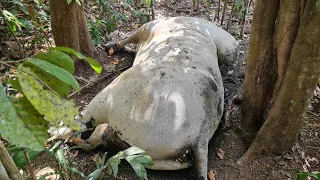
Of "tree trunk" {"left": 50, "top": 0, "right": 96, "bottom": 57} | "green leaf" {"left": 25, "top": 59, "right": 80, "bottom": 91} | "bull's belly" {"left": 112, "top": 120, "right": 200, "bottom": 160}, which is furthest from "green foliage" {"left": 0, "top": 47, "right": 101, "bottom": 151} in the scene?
"tree trunk" {"left": 50, "top": 0, "right": 96, "bottom": 57}

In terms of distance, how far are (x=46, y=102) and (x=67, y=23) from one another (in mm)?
3192

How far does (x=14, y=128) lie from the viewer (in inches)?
31.9

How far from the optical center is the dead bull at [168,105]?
2.61 meters

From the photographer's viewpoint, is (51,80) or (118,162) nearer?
(51,80)

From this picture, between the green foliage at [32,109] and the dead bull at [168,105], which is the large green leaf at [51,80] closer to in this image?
the green foliage at [32,109]

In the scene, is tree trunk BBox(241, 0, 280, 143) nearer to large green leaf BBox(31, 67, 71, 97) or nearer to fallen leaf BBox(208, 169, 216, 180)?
fallen leaf BBox(208, 169, 216, 180)

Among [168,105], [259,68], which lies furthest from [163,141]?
[259,68]

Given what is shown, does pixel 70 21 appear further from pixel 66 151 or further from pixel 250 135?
pixel 250 135

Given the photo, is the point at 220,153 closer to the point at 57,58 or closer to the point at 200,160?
the point at 200,160

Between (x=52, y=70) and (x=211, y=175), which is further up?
(x=52, y=70)

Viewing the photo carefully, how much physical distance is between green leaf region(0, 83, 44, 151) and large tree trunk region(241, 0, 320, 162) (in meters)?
2.09

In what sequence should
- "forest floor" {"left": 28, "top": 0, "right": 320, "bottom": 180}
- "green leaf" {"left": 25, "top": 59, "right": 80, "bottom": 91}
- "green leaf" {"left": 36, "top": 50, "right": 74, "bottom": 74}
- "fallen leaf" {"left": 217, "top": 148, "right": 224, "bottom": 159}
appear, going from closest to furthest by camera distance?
"green leaf" {"left": 25, "top": 59, "right": 80, "bottom": 91}, "green leaf" {"left": 36, "top": 50, "right": 74, "bottom": 74}, "forest floor" {"left": 28, "top": 0, "right": 320, "bottom": 180}, "fallen leaf" {"left": 217, "top": 148, "right": 224, "bottom": 159}

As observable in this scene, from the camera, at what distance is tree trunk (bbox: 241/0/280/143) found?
2646mm

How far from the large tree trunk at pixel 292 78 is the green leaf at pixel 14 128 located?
82.4 inches
